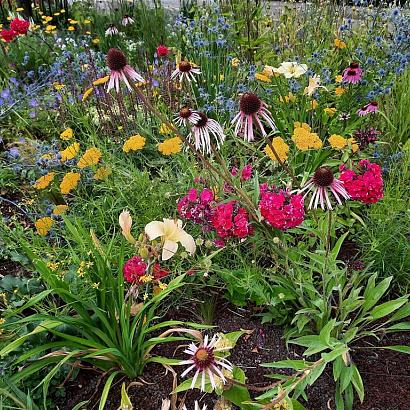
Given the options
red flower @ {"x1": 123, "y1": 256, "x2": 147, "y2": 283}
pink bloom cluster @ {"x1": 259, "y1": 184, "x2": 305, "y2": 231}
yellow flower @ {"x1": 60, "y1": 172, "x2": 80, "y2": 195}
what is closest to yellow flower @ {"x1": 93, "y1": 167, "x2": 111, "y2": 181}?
yellow flower @ {"x1": 60, "y1": 172, "x2": 80, "y2": 195}

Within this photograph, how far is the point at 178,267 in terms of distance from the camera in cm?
215

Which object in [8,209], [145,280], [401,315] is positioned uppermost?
[145,280]

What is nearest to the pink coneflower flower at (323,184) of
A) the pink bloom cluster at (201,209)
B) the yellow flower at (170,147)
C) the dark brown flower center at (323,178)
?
the dark brown flower center at (323,178)

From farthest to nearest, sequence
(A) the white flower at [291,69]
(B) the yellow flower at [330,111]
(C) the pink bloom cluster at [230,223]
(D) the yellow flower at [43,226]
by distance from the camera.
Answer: (B) the yellow flower at [330,111], (A) the white flower at [291,69], (D) the yellow flower at [43,226], (C) the pink bloom cluster at [230,223]

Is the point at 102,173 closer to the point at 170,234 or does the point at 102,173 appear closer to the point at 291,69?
the point at 170,234

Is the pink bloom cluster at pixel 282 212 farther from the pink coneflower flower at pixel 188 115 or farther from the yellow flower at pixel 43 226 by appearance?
the yellow flower at pixel 43 226

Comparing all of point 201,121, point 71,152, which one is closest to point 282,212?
point 201,121

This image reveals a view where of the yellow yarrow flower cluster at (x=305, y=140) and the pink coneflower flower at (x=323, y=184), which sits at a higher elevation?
the pink coneflower flower at (x=323, y=184)

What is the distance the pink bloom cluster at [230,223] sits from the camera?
69.9 inches

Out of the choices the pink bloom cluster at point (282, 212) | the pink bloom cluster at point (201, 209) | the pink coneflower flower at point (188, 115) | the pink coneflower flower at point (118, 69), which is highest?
the pink coneflower flower at point (118, 69)

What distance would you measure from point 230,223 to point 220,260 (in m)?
0.47

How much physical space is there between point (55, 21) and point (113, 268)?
458 cm

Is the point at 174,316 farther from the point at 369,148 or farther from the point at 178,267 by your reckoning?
the point at 369,148

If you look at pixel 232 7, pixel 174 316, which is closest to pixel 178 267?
pixel 174 316
